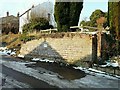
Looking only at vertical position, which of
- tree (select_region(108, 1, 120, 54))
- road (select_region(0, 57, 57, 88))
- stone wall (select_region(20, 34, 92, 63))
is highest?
tree (select_region(108, 1, 120, 54))

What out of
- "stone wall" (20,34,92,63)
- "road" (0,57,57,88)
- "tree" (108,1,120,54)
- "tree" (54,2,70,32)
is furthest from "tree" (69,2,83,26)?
"road" (0,57,57,88)

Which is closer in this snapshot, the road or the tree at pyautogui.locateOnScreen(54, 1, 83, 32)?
the road

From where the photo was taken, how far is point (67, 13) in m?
28.0

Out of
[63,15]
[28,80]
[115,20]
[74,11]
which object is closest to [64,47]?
[63,15]

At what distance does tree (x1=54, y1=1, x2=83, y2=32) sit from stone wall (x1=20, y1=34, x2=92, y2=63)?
2112mm

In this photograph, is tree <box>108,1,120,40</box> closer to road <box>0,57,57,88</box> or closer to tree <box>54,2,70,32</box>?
tree <box>54,2,70,32</box>

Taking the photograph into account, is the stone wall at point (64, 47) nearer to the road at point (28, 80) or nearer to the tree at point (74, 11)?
the tree at point (74, 11)

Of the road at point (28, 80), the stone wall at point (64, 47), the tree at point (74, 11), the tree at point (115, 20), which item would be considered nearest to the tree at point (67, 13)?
the tree at point (74, 11)

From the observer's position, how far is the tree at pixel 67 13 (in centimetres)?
2781

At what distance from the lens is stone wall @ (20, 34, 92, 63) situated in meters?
23.6

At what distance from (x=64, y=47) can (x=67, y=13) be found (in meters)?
4.15

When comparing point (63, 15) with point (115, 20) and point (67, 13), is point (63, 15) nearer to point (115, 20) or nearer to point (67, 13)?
point (67, 13)

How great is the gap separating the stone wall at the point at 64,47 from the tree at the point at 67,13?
6.93 feet

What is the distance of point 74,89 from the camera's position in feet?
42.4
